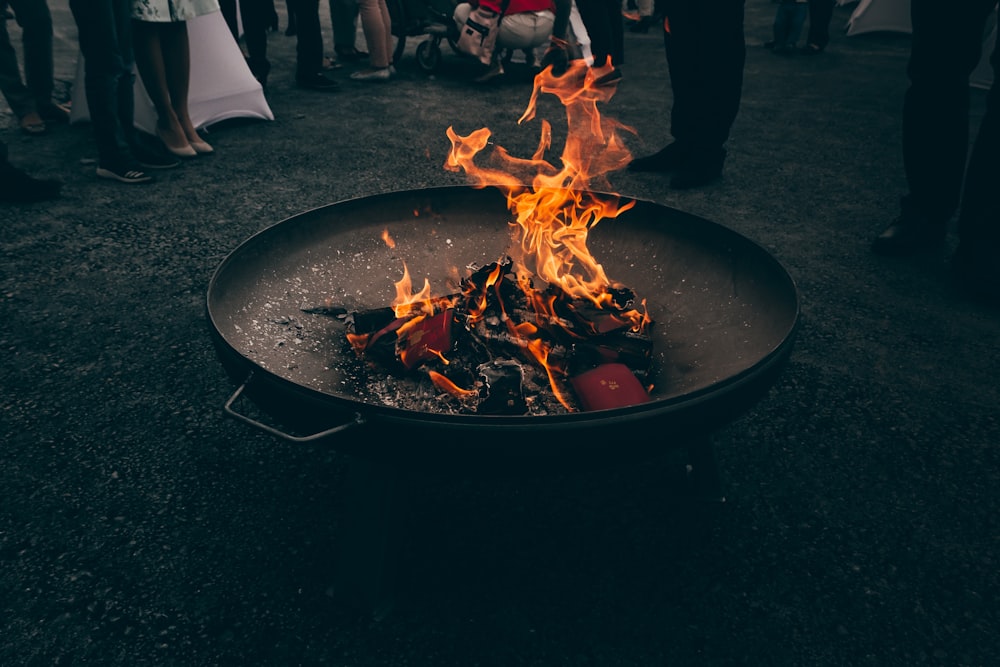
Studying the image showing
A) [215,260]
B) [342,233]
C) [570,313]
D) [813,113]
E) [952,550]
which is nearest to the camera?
[952,550]

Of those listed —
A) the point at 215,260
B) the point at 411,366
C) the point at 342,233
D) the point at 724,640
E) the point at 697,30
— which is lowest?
the point at 724,640

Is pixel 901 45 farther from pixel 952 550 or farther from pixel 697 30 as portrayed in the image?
pixel 952 550

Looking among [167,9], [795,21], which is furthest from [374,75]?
[795,21]

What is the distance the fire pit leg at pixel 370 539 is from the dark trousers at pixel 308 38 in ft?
14.9

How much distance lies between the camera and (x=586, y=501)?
1620 mm

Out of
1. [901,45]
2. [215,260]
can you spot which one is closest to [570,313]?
[215,260]

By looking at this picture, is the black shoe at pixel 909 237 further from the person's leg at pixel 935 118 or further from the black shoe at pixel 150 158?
the black shoe at pixel 150 158

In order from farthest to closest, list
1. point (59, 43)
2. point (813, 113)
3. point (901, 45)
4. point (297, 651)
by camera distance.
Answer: point (901, 45) < point (59, 43) < point (813, 113) < point (297, 651)

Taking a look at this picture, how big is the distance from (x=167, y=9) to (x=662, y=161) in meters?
2.55

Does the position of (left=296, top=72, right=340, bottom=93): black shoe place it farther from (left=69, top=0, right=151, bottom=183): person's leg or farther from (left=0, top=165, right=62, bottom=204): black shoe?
(left=0, top=165, right=62, bottom=204): black shoe

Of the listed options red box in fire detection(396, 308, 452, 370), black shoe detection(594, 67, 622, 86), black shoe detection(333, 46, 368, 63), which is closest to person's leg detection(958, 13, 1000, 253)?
red box in fire detection(396, 308, 452, 370)

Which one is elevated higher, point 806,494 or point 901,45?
point 901,45

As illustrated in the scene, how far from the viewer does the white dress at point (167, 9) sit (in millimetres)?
3062

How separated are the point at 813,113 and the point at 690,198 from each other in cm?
217
